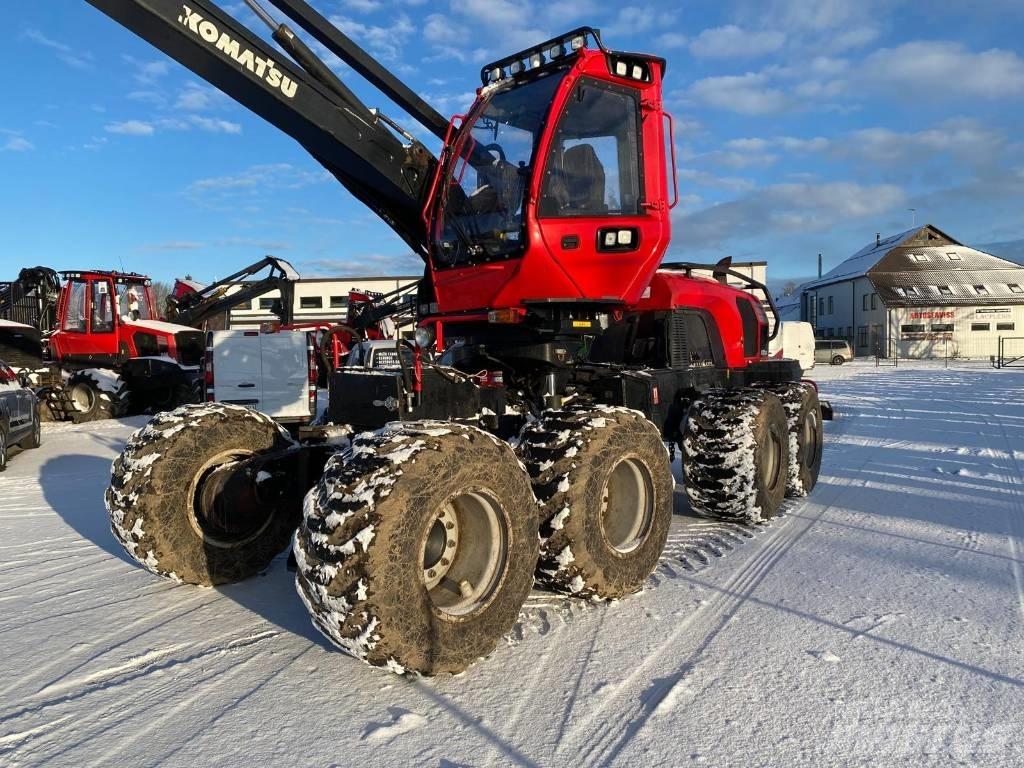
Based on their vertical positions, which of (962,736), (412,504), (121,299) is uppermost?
(121,299)

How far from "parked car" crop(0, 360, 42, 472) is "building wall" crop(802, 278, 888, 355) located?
163ft

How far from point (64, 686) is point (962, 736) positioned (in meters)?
3.63

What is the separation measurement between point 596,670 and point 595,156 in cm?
331

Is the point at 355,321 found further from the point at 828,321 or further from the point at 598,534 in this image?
the point at 828,321

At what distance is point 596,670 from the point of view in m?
3.32

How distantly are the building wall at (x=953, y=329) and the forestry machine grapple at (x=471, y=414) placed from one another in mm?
49179

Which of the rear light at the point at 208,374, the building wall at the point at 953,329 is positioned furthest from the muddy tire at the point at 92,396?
the building wall at the point at 953,329

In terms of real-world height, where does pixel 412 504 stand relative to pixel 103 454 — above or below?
above

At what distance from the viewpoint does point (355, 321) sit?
58.3ft

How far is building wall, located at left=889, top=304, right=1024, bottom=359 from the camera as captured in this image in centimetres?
4881

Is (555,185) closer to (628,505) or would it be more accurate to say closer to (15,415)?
(628,505)

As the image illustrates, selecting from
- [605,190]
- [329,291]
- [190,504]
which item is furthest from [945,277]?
[190,504]

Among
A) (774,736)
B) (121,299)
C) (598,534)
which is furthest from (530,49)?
(121,299)

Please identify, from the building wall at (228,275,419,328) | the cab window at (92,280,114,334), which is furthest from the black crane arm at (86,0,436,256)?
the building wall at (228,275,419,328)
